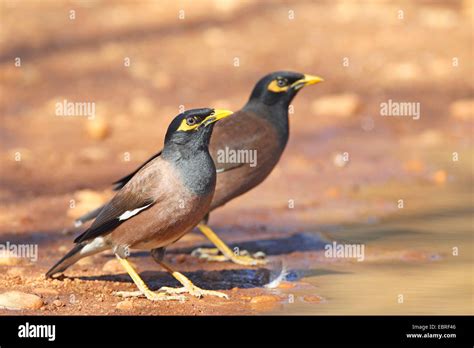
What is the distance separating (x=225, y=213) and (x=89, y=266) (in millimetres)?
2424

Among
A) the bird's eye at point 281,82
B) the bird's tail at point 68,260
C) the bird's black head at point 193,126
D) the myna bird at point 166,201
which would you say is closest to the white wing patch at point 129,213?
the myna bird at point 166,201

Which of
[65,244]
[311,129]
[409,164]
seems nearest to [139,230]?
[65,244]

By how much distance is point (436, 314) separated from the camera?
7582mm

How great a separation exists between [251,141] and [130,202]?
6.33ft

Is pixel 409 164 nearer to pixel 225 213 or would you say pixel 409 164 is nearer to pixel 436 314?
pixel 225 213

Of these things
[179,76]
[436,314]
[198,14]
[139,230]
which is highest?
[198,14]

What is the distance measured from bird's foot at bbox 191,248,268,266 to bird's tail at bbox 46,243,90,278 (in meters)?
1.66

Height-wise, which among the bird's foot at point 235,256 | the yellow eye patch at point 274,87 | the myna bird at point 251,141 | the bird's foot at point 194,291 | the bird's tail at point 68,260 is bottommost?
the bird's foot at point 194,291

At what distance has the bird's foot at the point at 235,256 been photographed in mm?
9250

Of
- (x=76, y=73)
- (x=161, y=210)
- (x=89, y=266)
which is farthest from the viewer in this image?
(x=76, y=73)

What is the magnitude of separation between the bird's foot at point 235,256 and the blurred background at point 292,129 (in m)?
0.11

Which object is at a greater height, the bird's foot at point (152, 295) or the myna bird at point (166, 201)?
the myna bird at point (166, 201)

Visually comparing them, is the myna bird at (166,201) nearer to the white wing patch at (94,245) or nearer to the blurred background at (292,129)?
the white wing patch at (94,245)

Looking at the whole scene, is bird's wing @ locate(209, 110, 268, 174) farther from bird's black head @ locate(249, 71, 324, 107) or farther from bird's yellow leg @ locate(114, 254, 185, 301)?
bird's yellow leg @ locate(114, 254, 185, 301)
